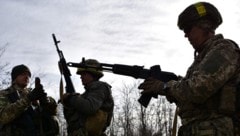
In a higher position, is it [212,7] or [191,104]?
[212,7]

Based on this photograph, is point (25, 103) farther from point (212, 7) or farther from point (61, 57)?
point (212, 7)

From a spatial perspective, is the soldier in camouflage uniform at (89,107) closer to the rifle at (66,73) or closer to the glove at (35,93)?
the rifle at (66,73)

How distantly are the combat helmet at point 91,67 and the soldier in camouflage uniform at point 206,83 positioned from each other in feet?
5.18

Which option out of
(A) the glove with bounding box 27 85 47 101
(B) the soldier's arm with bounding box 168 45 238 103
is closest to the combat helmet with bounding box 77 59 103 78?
(A) the glove with bounding box 27 85 47 101

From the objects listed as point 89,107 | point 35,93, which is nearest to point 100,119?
point 89,107

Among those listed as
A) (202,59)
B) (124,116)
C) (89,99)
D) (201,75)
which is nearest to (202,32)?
(202,59)

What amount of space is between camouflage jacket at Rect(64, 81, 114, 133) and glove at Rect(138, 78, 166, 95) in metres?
1.77

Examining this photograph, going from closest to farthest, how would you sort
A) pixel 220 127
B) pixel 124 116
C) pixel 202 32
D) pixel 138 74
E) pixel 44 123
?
pixel 220 127, pixel 202 32, pixel 138 74, pixel 44 123, pixel 124 116

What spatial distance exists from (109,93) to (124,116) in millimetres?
26223

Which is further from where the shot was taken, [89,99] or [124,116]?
[124,116]

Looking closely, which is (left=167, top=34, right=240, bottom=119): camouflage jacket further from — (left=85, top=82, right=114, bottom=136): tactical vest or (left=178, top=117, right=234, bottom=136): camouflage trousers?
(left=85, top=82, right=114, bottom=136): tactical vest

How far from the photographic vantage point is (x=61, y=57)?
7.37 meters

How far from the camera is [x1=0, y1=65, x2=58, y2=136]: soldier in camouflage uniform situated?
693 centimetres

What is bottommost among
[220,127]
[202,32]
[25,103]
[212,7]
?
[220,127]
